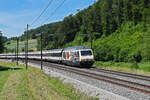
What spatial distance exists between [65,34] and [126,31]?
4176 centimetres

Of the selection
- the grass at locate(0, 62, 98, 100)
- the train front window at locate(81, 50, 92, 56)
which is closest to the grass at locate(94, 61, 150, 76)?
the train front window at locate(81, 50, 92, 56)

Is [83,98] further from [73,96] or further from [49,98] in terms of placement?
[49,98]

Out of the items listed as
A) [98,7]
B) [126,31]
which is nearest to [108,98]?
[126,31]

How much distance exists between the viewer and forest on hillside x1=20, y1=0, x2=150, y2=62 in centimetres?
6081

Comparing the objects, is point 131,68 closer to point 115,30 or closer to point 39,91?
point 39,91

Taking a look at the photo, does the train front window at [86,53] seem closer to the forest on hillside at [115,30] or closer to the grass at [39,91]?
the forest on hillside at [115,30]

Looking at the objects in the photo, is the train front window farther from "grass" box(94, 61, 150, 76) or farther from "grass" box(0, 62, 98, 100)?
"grass" box(0, 62, 98, 100)

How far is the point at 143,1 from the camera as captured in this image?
8788 centimetres

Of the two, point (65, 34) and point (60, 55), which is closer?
point (60, 55)

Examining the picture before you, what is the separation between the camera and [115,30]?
93.6 metres

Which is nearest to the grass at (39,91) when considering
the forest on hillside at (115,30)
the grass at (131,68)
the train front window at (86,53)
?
the grass at (131,68)

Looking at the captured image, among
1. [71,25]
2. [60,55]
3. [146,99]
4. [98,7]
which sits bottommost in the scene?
[146,99]

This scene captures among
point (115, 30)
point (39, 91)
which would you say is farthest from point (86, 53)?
point (115, 30)

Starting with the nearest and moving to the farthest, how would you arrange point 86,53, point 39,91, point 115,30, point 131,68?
point 39,91, point 86,53, point 131,68, point 115,30
